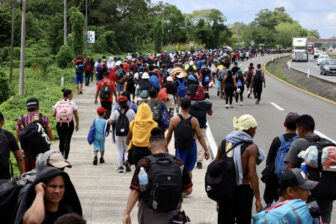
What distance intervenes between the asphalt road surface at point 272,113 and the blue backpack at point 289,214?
613 centimetres

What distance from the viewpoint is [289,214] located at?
13.4 feet

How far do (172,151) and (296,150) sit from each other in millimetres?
7452

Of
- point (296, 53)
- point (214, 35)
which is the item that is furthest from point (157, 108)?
point (214, 35)

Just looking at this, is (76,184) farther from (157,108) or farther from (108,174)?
(157,108)

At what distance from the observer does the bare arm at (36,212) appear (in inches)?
163

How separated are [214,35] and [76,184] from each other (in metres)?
96.8

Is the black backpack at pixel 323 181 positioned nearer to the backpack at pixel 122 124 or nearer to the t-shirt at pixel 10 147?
the t-shirt at pixel 10 147

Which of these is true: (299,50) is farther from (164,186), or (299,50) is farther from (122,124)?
(164,186)

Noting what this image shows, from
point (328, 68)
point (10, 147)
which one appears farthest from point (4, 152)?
point (328, 68)

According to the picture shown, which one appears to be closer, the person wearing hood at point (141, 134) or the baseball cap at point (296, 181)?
the baseball cap at point (296, 181)

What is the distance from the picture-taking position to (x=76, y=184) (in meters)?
10.4

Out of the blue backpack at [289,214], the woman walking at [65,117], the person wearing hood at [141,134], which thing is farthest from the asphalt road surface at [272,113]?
the blue backpack at [289,214]

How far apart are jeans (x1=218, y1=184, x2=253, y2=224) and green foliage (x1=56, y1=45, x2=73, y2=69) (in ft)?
112

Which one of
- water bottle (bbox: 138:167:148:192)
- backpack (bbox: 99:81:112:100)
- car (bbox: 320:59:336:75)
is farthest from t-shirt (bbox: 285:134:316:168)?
car (bbox: 320:59:336:75)
